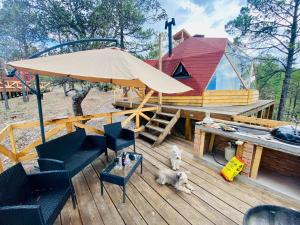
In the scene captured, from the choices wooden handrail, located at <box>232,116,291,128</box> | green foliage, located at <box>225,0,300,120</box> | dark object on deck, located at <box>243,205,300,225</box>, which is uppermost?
green foliage, located at <box>225,0,300,120</box>

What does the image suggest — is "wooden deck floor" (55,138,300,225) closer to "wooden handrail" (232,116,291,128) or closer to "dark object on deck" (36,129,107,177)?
"dark object on deck" (36,129,107,177)

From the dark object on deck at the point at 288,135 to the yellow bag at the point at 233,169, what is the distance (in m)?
0.77

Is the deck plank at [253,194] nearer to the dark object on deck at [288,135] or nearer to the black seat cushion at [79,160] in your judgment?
the dark object on deck at [288,135]

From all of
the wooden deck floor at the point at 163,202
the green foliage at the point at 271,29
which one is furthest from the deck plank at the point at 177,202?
the green foliage at the point at 271,29

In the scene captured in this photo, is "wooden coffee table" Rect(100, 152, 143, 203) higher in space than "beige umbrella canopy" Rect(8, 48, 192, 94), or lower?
lower

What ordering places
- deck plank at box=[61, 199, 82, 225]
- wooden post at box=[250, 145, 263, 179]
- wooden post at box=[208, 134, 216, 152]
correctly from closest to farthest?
deck plank at box=[61, 199, 82, 225], wooden post at box=[250, 145, 263, 179], wooden post at box=[208, 134, 216, 152]

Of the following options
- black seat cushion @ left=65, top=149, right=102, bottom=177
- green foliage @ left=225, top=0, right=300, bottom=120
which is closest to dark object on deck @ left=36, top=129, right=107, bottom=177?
black seat cushion @ left=65, top=149, right=102, bottom=177

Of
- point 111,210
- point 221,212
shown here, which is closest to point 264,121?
point 221,212

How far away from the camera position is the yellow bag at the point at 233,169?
2934mm

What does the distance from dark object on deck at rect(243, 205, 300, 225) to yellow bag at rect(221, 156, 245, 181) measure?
1.46 m

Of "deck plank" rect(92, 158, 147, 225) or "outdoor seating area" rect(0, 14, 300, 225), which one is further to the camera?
"deck plank" rect(92, 158, 147, 225)

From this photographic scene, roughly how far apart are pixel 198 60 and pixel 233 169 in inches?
228

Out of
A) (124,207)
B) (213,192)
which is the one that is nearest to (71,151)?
(124,207)

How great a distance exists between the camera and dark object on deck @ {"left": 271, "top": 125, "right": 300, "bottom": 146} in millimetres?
2496
